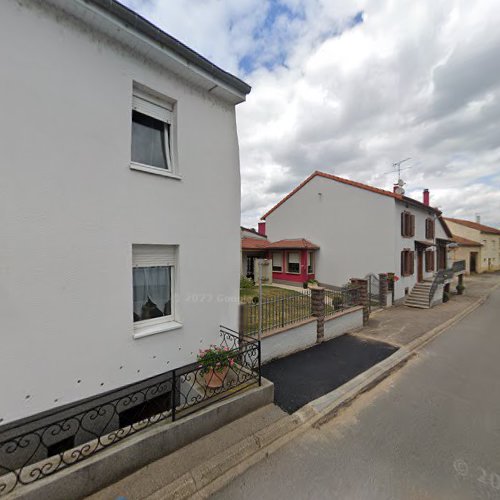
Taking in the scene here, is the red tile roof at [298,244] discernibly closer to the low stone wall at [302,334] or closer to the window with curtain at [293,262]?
the window with curtain at [293,262]

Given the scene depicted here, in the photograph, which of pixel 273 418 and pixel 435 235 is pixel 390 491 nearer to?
pixel 273 418

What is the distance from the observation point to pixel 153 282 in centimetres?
429

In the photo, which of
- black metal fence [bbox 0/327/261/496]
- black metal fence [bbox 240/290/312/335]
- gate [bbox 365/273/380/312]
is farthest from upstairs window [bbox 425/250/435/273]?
black metal fence [bbox 0/327/261/496]

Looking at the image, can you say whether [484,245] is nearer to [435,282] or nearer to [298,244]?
[435,282]

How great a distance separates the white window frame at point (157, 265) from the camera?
403cm

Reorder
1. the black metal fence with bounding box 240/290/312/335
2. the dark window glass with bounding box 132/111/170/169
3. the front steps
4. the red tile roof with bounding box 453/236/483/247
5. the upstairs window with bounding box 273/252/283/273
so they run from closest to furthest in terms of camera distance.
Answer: the dark window glass with bounding box 132/111/170/169
the black metal fence with bounding box 240/290/312/335
the front steps
the upstairs window with bounding box 273/252/283/273
the red tile roof with bounding box 453/236/483/247

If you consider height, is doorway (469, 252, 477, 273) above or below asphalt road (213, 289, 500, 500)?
above

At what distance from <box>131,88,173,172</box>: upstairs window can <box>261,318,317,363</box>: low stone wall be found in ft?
15.3

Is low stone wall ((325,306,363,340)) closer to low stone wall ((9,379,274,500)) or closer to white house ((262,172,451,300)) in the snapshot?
low stone wall ((9,379,274,500))

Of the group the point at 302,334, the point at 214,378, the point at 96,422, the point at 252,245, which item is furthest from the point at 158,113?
the point at 252,245

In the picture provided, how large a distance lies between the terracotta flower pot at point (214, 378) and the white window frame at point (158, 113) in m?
3.45

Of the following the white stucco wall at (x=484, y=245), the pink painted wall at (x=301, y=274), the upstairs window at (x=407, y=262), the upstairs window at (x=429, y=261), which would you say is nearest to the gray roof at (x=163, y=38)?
the upstairs window at (x=407, y=262)

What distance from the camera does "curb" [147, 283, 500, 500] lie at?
115 inches

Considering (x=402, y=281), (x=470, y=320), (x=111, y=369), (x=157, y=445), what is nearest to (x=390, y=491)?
(x=157, y=445)
